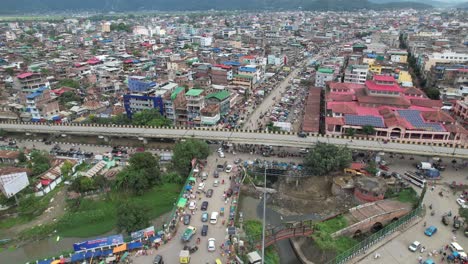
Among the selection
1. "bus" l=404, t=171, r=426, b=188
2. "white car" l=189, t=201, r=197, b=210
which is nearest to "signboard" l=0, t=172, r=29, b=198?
"white car" l=189, t=201, r=197, b=210

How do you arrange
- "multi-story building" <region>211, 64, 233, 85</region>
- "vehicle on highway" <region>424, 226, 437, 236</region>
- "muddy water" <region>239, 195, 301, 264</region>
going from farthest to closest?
"multi-story building" <region>211, 64, 233, 85</region>, "muddy water" <region>239, 195, 301, 264</region>, "vehicle on highway" <region>424, 226, 437, 236</region>

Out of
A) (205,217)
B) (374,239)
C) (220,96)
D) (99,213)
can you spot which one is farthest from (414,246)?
(220,96)

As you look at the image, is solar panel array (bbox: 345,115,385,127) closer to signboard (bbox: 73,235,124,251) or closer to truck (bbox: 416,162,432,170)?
truck (bbox: 416,162,432,170)

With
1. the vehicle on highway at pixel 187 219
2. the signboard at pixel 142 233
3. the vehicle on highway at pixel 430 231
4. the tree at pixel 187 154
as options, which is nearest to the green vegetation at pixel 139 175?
the tree at pixel 187 154

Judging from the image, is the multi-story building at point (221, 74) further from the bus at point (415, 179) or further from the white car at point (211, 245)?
the white car at point (211, 245)

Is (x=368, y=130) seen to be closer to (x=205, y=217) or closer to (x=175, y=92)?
(x=205, y=217)

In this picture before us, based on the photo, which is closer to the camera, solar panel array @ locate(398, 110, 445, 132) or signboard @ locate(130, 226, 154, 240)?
signboard @ locate(130, 226, 154, 240)
